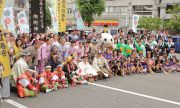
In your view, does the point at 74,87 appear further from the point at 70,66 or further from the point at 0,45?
the point at 0,45

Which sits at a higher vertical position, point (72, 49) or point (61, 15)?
point (61, 15)

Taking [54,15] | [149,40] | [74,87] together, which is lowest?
[74,87]

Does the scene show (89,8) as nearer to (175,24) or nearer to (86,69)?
(175,24)

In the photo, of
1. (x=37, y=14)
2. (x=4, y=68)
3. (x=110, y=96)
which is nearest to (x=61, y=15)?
(x=37, y=14)

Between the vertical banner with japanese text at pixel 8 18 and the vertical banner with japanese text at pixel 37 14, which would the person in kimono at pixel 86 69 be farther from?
the vertical banner with japanese text at pixel 8 18

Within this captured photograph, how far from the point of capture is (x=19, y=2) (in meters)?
Answer: 63.0

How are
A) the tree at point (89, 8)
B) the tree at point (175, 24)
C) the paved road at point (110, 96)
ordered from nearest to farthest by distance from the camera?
the paved road at point (110, 96)
the tree at point (175, 24)
the tree at point (89, 8)

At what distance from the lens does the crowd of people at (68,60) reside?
33.7ft

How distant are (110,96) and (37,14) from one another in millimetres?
4619

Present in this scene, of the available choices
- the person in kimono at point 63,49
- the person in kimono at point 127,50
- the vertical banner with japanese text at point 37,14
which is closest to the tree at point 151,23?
the person in kimono at point 127,50

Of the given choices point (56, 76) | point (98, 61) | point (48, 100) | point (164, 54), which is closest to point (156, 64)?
point (164, 54)

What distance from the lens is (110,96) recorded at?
1051 cm

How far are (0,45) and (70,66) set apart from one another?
3.28m

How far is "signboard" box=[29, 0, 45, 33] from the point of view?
1334 cm
